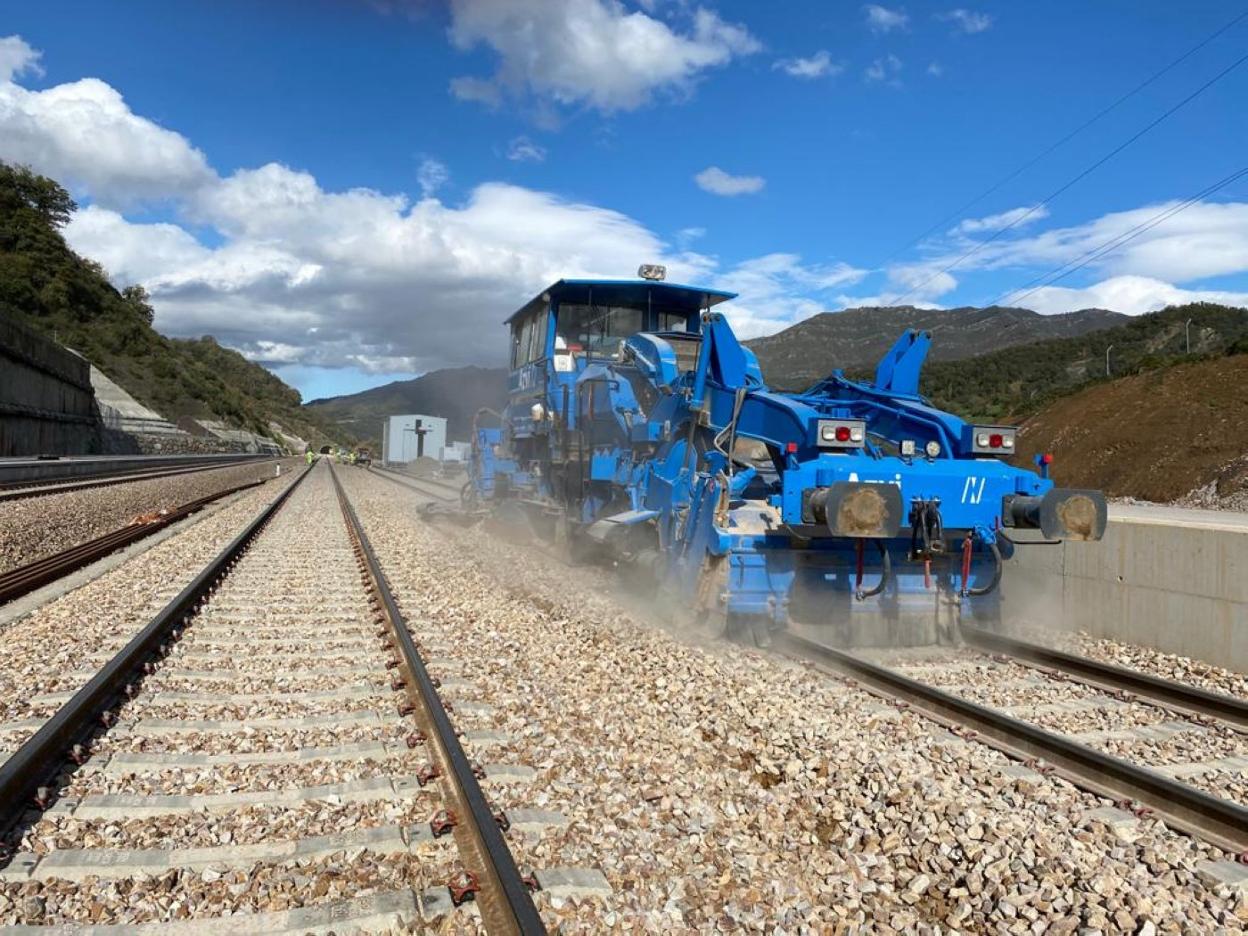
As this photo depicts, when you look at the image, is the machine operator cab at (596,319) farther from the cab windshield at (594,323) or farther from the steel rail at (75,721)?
the steel rail at (75,721)

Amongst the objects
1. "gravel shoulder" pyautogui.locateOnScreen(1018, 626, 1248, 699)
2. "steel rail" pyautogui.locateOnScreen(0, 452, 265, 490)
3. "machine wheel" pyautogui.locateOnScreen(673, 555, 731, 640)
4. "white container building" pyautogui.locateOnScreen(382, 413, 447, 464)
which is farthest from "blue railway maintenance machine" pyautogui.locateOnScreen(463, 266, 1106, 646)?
"white container building" pyautogui.locateOnScreen(382, 413, 447, 464)

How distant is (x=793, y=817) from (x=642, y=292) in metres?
8.76

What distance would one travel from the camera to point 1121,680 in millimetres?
6148

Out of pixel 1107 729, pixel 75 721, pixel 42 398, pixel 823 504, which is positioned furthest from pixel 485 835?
pixel 42 398

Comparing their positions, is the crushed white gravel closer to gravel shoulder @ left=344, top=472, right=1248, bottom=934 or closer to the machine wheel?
the machine wheel

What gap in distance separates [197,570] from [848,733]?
859 cm

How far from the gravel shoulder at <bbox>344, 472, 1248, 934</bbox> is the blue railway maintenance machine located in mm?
830

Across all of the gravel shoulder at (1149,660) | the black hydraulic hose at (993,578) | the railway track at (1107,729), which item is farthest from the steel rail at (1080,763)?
the gravel shoulder at (1149,660)

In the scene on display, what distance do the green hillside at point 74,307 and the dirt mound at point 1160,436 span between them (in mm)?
63184

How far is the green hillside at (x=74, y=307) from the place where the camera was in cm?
6631

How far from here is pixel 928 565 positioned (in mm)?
6801

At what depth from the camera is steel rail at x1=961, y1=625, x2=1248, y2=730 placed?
5.46m

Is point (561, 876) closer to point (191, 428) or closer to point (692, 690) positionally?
point (692, 690)

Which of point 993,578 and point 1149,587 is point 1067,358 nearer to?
point 1149,587
